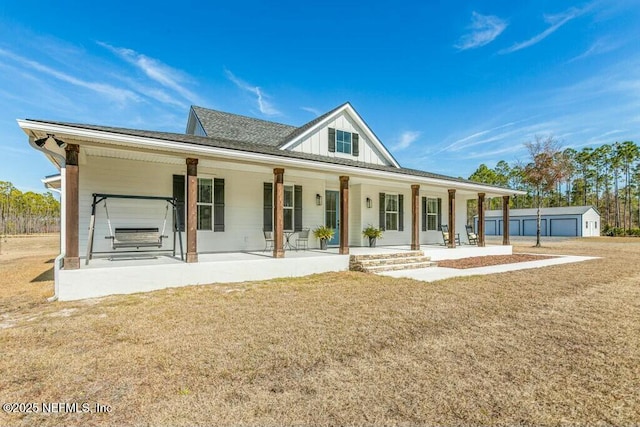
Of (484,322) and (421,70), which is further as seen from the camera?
(421,70)

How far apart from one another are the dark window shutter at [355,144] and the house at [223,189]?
5 cm

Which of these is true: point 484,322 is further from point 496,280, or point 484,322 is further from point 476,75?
point 476,75

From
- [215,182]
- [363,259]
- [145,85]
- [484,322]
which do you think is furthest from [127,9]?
[484,322]

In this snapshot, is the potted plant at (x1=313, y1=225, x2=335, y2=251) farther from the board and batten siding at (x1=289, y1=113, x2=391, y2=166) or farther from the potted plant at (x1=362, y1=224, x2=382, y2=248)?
the board and batten siding at (x1=289, y1=113, x2=391, y2=166)

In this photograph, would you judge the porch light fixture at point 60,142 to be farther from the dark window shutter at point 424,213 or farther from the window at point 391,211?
the dark window shutter at point 424,213

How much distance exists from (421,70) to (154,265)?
18401 mm

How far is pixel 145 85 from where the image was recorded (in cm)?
1789

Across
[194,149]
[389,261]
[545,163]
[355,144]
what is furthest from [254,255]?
[545,163]

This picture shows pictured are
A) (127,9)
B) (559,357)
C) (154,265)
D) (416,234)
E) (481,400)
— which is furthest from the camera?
(127,9)

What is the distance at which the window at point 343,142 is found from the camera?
13.2 m

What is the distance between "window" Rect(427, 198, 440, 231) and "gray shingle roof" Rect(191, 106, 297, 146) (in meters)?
7.70

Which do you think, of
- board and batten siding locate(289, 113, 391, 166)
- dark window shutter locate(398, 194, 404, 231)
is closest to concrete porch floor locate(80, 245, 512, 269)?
dark window shutter locate(398, 194, 404, 231)

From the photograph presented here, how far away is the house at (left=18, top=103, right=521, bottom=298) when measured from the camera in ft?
20.9

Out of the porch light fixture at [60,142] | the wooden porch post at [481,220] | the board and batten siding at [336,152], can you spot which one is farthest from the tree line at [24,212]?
the wooden porch post at [481,220]
